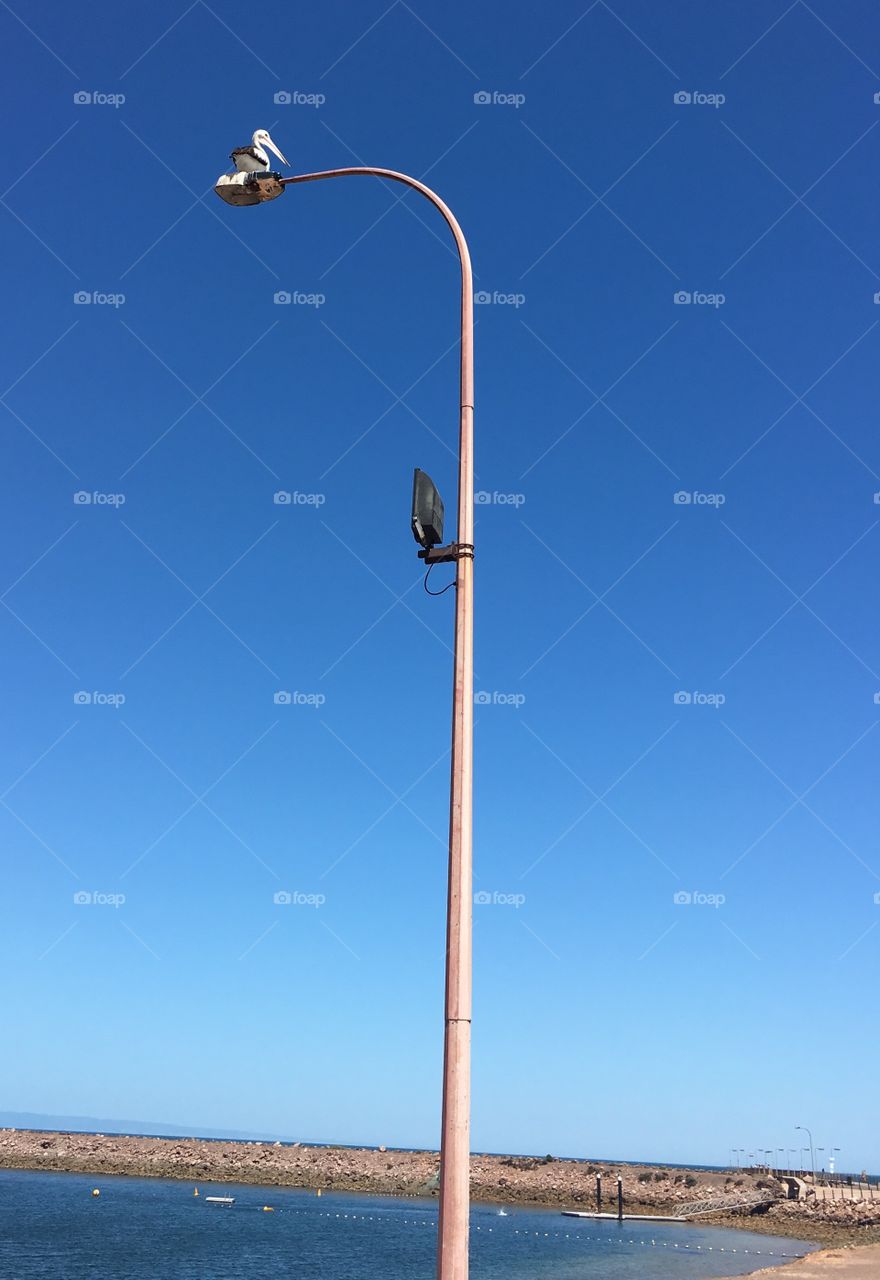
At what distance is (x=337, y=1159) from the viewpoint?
145 m

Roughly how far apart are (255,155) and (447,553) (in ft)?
11.8

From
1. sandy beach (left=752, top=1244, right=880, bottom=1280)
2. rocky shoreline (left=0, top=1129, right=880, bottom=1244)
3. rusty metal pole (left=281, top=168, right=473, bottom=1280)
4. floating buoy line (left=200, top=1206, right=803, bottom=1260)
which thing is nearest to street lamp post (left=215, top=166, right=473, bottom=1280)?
rusty metal pole (left=281, top=168, right=473, bottom=1280)

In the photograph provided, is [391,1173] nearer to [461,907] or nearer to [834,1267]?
[834,1267]

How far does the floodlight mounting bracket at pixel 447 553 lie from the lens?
635 centimetres

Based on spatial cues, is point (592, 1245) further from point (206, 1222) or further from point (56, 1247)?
point (56, 1247)

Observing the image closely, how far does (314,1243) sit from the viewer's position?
225ft

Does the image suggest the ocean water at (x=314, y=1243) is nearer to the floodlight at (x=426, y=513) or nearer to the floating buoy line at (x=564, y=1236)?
the floating buoy line at (x=564, y=1236)

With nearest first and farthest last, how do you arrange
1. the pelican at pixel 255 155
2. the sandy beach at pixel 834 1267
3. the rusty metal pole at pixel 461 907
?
the rusty metal pole at pixel 461 907 → the pelican at pixel 255 155 → the sandy beach at pixel 834 1267

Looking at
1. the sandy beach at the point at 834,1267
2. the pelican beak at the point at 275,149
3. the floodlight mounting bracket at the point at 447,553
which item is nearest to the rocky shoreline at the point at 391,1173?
the sandy beach at the point at 834,1267

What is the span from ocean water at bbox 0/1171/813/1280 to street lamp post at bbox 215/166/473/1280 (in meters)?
56.0

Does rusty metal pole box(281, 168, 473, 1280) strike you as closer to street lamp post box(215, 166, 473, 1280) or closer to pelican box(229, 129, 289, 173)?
street lamp post box(215, 166, 473, 1280)

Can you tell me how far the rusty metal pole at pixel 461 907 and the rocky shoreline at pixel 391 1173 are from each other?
10208 centimetres

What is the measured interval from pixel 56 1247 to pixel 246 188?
6944cm

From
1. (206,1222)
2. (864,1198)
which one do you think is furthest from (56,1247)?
(864,1198)
